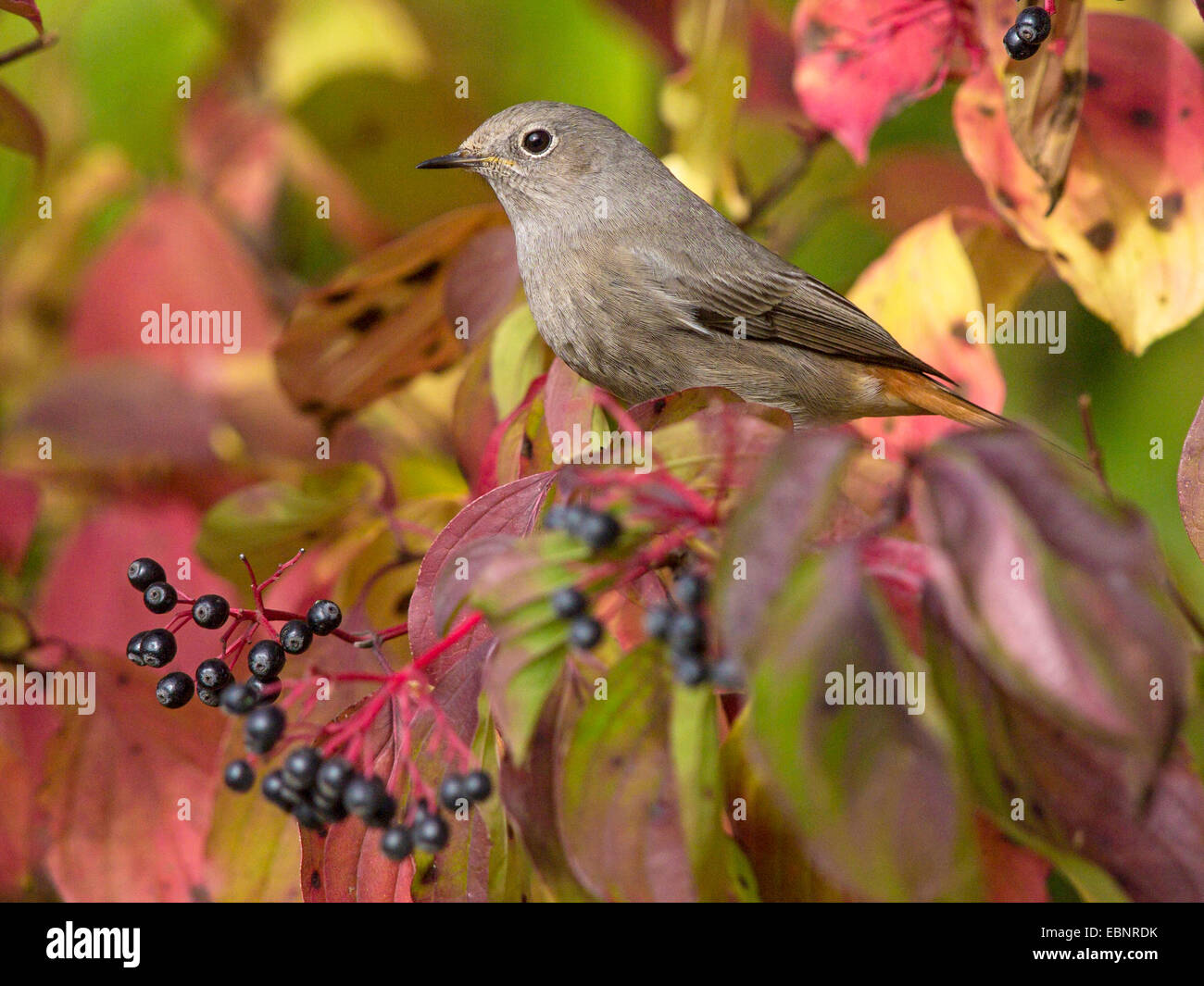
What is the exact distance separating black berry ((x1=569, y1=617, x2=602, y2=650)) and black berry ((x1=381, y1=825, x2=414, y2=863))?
0.33 m

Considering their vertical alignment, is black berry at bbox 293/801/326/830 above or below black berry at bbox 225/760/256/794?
below

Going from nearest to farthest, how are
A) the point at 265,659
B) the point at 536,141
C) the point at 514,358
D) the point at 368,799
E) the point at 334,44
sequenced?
the point at 368,799
the point at 265,659
the point at 514,358
the point at 536,141
the point at 334,44

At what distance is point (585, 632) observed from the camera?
1084 mm

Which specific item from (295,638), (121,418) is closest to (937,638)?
(295,638)

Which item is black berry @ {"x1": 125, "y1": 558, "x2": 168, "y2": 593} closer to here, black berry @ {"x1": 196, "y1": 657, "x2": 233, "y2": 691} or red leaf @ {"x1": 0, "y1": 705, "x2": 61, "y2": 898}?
black berry @ {"x1": 196, "y1": 657, "x2": 233, "y2": 691}

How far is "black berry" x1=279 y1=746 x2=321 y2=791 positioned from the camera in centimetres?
121

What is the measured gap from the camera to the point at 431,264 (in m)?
2.31

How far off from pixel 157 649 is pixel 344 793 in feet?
1.51

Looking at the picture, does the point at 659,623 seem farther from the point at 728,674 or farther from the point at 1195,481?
the point at 1195,481

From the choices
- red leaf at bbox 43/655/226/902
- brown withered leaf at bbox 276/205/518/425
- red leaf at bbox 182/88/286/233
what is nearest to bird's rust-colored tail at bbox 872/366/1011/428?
brown withered leaf at bbox 276/205/518/425

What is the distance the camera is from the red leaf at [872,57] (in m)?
1.99

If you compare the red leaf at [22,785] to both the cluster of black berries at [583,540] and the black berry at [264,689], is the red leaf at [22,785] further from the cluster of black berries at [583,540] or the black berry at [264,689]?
the cluster of black berries at [583,540]

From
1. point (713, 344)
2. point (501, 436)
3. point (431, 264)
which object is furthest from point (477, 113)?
point (501, 436)
